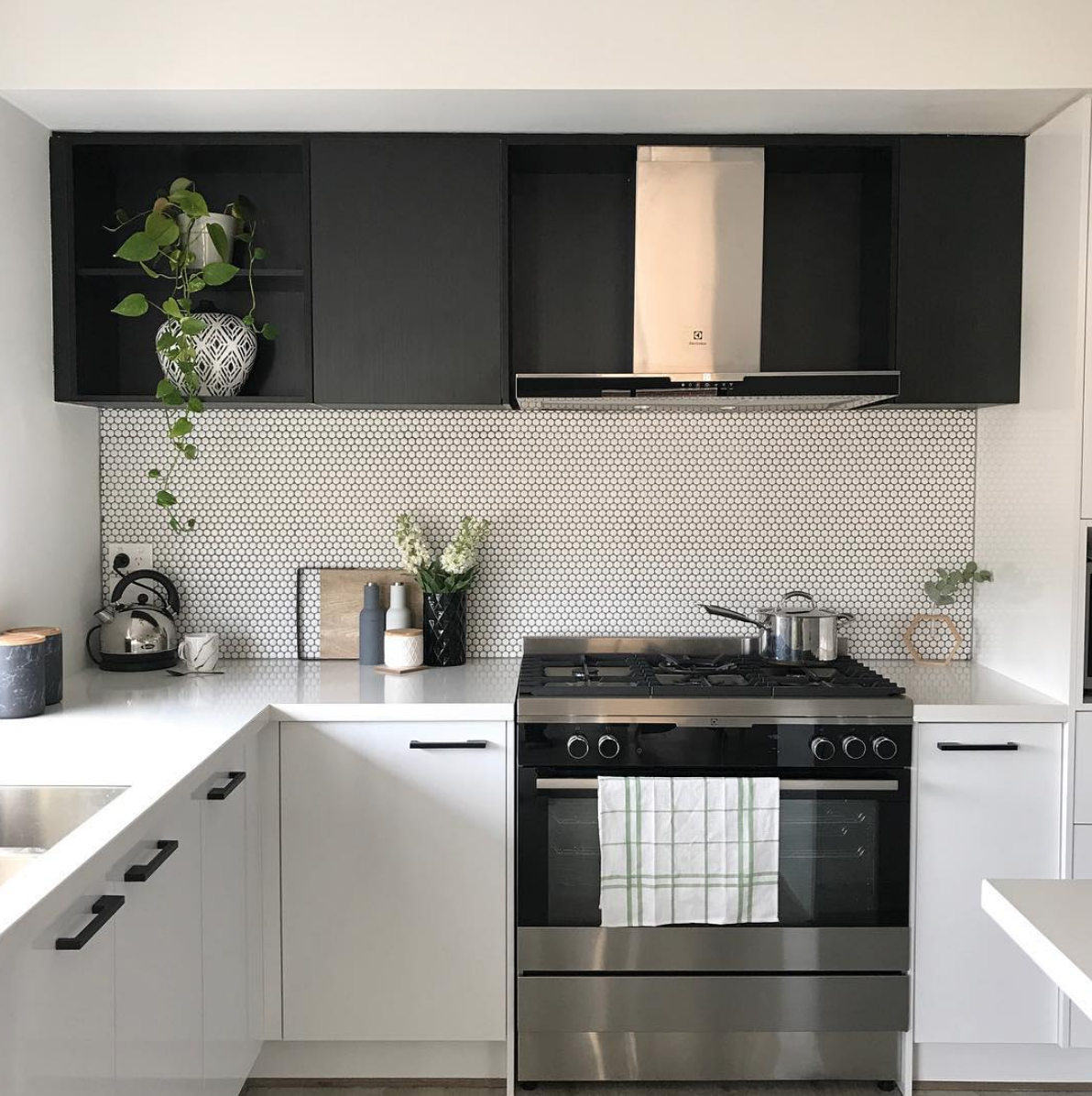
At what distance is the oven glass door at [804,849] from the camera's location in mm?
2537

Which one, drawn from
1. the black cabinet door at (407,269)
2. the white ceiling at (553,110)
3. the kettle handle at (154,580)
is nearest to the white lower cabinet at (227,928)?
the kettle handle at (154,580)

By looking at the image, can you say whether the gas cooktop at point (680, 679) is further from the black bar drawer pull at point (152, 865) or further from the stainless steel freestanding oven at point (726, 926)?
the black bar drawer pull at point (152, 865)

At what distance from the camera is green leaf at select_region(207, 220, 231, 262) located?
279cm

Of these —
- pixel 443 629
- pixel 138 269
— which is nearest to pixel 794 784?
pixel 443 629

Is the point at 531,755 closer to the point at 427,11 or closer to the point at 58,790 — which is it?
the point at 58,790

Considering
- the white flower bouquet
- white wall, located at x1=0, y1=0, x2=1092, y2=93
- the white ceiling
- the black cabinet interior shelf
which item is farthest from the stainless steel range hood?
the black cabinet interior shelf

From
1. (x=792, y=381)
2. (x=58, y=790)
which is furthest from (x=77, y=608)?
(x=792, y=381)

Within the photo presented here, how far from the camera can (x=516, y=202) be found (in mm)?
3088

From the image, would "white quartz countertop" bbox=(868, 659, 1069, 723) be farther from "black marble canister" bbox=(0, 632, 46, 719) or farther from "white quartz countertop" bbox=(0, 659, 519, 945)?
"black marble canister" bbox=(0, 632, 46, 719)

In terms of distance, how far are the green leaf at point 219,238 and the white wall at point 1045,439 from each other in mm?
1995

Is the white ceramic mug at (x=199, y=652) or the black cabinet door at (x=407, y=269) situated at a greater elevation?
the black cabinet door at (x=407, y=269)

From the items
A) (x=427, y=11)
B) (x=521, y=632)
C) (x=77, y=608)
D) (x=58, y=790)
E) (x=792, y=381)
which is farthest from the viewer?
(x=521, y=632)

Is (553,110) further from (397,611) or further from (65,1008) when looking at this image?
(65,1008)

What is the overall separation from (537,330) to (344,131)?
722mm
